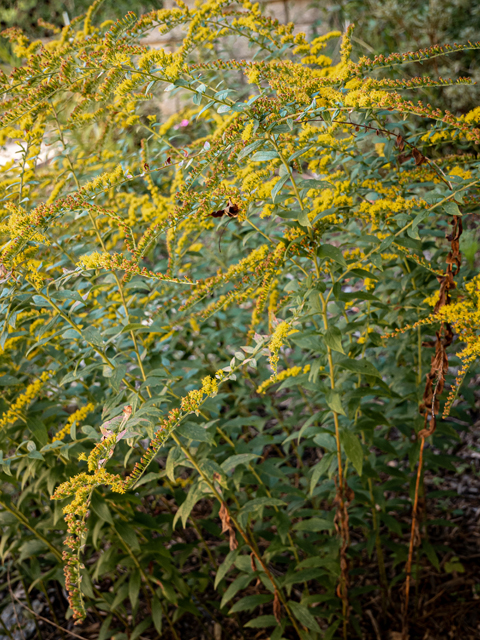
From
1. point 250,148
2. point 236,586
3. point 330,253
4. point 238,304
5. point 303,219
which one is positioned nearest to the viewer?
point 250,148

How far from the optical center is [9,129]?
7.01 feet

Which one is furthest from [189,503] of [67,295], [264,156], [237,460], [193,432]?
[264,156]

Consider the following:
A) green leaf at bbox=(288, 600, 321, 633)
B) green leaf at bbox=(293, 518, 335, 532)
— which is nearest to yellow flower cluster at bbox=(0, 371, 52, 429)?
green leaf at bbox=(293, 518, 335, 532)

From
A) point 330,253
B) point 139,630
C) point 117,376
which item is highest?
point 330,253

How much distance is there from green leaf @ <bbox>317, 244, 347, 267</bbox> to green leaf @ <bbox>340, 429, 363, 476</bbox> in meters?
0.59

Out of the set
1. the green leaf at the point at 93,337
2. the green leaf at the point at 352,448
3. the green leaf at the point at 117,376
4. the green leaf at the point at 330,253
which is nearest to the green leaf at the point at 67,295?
the green leaf at the point at 93,337

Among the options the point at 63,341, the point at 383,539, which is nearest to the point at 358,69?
the point at 63,341

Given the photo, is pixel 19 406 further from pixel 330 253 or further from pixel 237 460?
pixel 330 253

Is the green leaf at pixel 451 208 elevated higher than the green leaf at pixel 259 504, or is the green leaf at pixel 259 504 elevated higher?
the green leaf at pixel 451 208

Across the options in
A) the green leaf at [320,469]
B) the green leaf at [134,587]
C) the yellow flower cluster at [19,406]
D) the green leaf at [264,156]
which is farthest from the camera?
the green leaf at [134,587]

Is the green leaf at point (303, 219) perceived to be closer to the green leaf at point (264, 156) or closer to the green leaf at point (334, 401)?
the green leaf at point (264, 156)

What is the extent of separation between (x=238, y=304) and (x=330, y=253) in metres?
0.39

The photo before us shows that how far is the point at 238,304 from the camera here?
6.02ft

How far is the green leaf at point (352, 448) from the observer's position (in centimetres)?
172
